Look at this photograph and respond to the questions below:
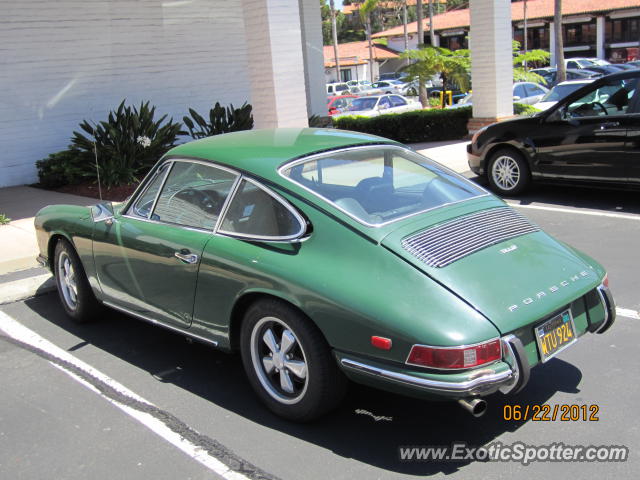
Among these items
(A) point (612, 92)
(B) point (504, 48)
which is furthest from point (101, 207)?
(B) point (504, 48)

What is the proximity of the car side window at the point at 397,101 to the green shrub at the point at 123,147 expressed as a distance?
9.97 m

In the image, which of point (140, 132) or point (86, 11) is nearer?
point (140, 132)

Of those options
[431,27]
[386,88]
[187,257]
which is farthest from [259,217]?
[431,27]

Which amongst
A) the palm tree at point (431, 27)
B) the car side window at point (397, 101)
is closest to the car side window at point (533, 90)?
the car side window at point (397, 101)

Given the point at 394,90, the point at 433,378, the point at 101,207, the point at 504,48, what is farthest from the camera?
the point at 394,90

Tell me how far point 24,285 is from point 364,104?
15.9m

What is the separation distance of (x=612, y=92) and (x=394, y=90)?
30.9 metres

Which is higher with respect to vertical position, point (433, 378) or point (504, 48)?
point (504, 48)

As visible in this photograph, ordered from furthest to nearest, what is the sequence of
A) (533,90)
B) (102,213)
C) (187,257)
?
(533,90) → (102,213) → (187,257)

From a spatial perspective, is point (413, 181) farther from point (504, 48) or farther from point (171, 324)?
point (504, 48)

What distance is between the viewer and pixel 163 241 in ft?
14.7

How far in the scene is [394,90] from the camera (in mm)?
38906

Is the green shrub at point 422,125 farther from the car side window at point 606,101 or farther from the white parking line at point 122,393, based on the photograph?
the white parking line at point 122,393
